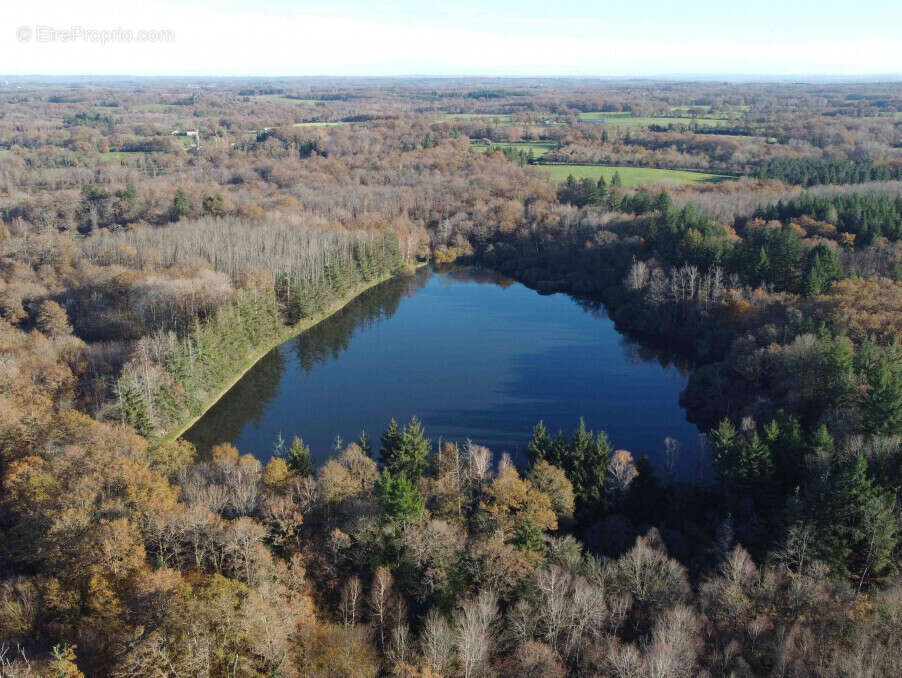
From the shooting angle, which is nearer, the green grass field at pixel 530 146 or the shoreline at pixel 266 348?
the shoreline at pixel 266 348

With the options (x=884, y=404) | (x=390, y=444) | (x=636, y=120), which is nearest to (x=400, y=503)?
(x=390, y=444)

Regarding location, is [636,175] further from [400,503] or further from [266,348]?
[400,503]

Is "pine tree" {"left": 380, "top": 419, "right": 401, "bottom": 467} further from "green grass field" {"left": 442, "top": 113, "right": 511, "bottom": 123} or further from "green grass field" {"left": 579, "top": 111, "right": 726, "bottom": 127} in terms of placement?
"green grass field" {"left": 442, "top": 113, "right": 511, "bottom": 123}

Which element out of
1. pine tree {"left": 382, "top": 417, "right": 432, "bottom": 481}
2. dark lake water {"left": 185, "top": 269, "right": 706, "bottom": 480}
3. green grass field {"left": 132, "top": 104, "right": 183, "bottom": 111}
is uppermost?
green grass field {"left": 132, "top": 104, "right": 183, "bottom": 111}

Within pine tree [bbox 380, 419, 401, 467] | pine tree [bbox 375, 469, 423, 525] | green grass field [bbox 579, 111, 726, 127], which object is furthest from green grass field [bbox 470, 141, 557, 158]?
pine tree [bbox 375, 469, 423, 525]

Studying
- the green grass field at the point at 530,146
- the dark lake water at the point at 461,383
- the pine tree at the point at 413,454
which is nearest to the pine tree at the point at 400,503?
the pine tree at the point at 413,454

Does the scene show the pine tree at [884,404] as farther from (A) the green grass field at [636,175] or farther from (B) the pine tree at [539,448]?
(A) the green grass field at [636,175]

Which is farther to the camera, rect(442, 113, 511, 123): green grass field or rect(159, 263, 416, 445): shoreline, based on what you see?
rect(442, 113, 511, 123): green grass field

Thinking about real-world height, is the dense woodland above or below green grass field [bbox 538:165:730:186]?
below
